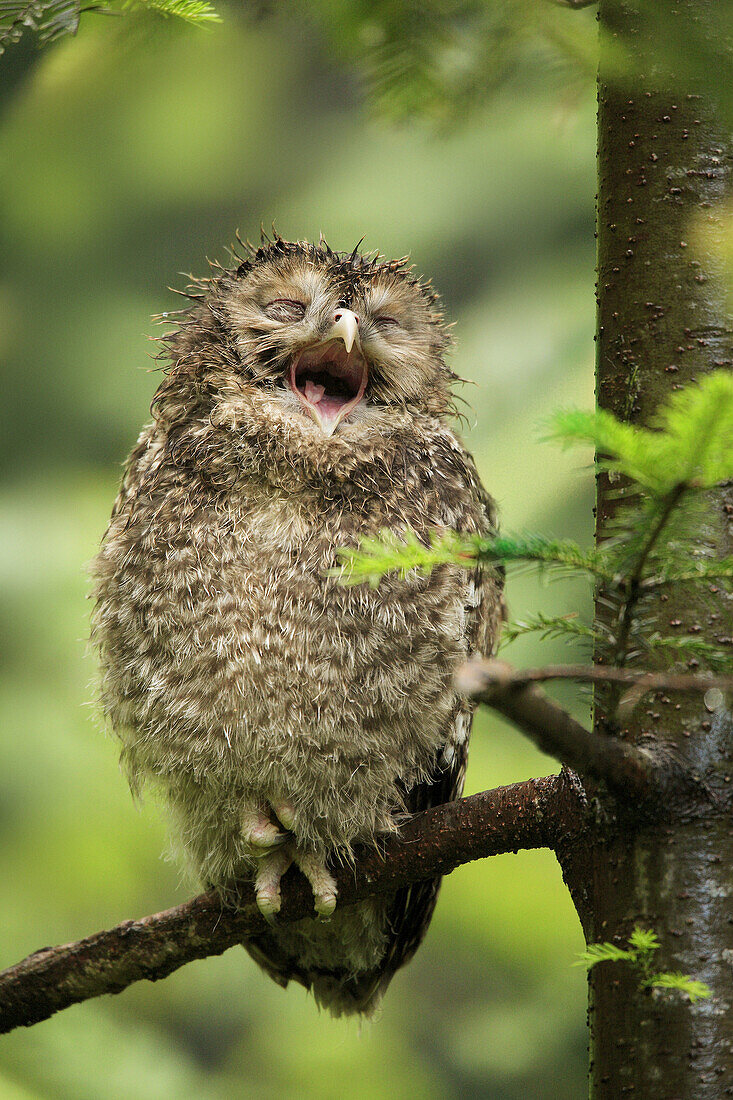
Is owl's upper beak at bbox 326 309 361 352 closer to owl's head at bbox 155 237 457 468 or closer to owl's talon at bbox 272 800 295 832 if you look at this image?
owl's head at bbox 155 237 457 468

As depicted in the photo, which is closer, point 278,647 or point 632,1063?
point 632,1063

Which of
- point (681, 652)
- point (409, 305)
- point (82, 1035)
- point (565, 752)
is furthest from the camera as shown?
point (82, 1035)

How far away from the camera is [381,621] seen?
1.59m

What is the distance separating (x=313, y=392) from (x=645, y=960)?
1.10 meters

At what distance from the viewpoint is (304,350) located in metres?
1.79

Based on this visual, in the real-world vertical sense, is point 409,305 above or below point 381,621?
above

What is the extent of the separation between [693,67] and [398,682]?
998 millimetres

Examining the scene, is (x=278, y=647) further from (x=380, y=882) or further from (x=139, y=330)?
(x=139, y=330)

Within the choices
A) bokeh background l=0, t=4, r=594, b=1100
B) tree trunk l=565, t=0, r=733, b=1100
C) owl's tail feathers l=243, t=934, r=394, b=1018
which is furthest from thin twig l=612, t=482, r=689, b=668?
bokeh background l=0, t=4, r=594, b=1100

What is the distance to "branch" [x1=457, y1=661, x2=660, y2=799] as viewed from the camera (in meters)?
0.69

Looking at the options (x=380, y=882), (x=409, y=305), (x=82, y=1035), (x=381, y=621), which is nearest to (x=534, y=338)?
(x=409, y=305)

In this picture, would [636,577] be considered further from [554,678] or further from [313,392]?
[313,392]

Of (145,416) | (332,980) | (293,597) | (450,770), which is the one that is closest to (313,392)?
(293,597)

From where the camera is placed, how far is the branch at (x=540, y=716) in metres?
0.69
